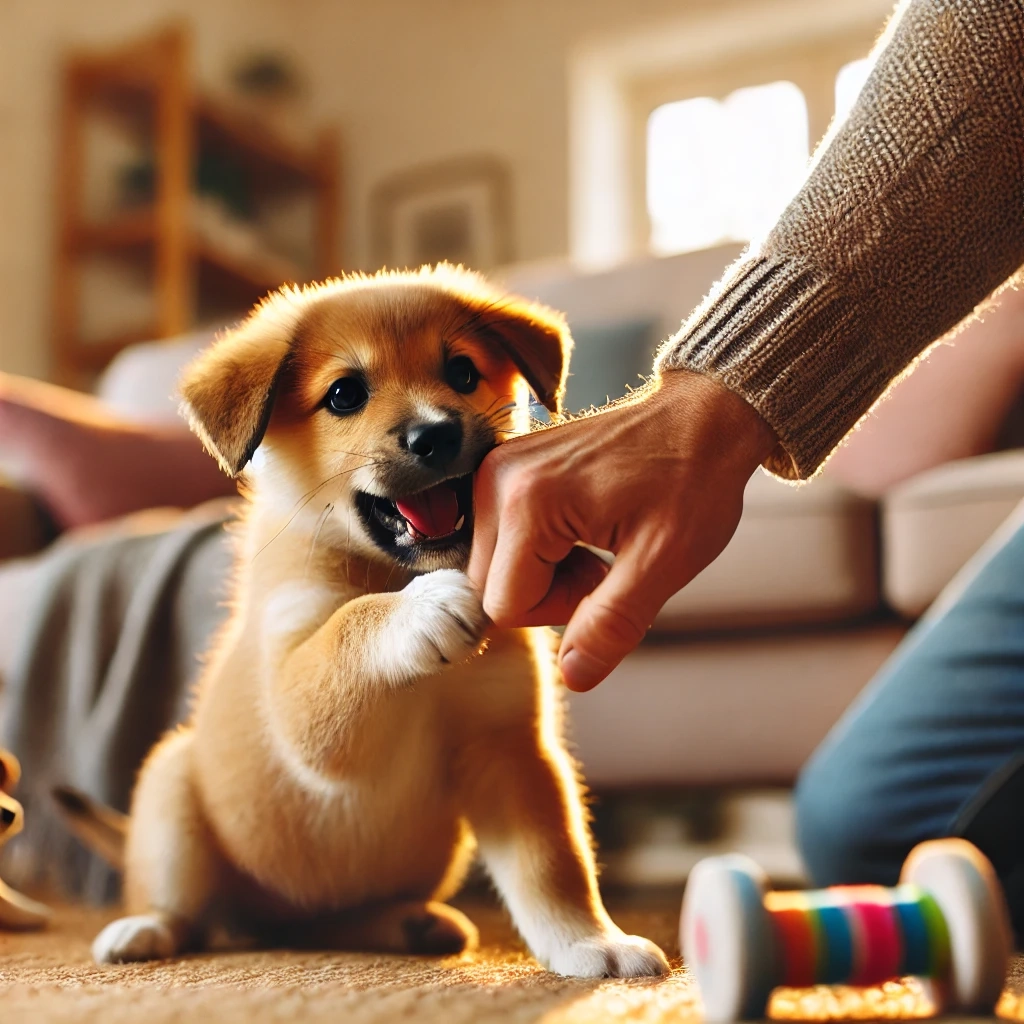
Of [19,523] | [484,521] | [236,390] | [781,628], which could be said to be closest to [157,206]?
[19,523]

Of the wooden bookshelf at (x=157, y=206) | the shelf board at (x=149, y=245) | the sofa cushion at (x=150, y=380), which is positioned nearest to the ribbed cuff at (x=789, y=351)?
the sofa cushion at (x=150, y=380)

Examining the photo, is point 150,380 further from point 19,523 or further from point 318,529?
point 318,529

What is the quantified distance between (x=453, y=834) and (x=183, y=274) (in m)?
3.39

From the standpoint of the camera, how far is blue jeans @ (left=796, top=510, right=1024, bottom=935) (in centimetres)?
119

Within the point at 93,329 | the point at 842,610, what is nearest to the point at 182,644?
the point at 842,610

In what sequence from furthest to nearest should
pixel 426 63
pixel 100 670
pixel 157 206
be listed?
pixel 426 63
pixel 157 206
pixel 100 670

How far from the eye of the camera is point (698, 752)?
171cm

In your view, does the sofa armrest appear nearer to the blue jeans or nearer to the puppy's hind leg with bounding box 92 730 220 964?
the puppy's hind leg with bounding box 92 730 220 964

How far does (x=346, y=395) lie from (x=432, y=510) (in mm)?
139

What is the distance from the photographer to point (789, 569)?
166cm

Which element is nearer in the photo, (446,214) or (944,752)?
(944,752)

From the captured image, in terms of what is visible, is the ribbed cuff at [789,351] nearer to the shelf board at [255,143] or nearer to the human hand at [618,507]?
the human hand at [618,507]

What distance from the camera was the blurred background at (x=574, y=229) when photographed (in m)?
1.69

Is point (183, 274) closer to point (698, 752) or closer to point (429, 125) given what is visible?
point (429, 125)
